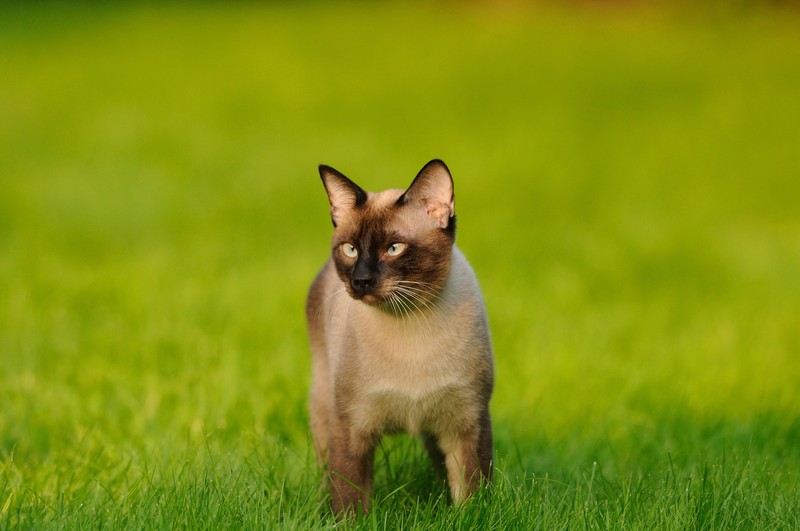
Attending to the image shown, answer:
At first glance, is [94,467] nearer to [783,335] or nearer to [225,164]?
[783,335]

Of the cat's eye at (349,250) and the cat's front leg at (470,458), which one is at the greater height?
the cat's eye at (349,250)

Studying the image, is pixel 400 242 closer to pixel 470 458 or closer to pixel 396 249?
pixel 396 249

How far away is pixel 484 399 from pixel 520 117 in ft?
33.1

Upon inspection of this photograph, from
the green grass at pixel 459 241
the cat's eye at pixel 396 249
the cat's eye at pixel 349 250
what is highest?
the cat's eye at pixel 396 249

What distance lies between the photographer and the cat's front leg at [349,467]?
3.82m

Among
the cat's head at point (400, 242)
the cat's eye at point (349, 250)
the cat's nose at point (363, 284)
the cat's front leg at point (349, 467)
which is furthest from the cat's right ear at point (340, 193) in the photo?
the cat's front leg at point (349, 467)

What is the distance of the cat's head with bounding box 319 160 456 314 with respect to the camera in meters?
3.62

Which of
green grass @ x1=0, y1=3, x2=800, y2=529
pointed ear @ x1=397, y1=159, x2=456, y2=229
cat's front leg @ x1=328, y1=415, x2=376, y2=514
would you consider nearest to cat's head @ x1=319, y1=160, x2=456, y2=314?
pointed ear @ x1=397, y1=159, x2=456, y2=229

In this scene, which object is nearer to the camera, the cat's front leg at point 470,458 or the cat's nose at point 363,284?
the cat's nose at point 363,284

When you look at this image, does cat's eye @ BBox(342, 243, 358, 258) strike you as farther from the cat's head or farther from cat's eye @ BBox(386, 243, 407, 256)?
cat's eye @ BBox(386, 243, 407, 256)

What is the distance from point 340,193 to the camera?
151 inches

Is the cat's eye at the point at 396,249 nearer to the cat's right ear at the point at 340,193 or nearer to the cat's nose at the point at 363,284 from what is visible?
the cat's nose at the point at 363,284

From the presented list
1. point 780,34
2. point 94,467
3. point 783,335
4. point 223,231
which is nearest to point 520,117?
point 223,231

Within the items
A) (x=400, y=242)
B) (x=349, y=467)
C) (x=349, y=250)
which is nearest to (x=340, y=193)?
(x=349, y=250)
